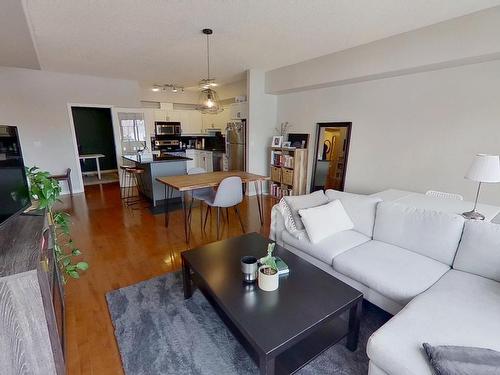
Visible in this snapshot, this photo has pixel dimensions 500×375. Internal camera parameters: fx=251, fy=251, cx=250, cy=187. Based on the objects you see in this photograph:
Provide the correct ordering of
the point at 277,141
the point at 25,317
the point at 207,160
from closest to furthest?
the point at 25,317 < the point at 277,141 < the point at 207,160

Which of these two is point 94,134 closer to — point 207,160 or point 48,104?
point 48,104

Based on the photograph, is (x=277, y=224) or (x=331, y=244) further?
(x=277, y=224)

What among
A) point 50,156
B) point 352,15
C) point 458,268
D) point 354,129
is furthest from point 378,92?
point 50,156

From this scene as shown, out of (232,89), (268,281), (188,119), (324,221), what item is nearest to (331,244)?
(324,221)

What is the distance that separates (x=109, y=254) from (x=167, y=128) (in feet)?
17.6

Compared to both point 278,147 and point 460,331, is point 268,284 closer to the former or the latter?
point 460,331

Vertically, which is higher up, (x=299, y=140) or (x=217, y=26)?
(x=217, y=26)

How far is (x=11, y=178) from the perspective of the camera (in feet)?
4.68

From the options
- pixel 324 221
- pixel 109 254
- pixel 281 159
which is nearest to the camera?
pixel 324 221

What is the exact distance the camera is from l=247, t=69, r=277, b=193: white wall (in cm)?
499

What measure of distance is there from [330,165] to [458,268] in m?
2.87

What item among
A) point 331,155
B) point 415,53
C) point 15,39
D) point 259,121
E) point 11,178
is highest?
point 15,39

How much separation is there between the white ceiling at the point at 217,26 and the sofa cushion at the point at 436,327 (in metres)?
2.52

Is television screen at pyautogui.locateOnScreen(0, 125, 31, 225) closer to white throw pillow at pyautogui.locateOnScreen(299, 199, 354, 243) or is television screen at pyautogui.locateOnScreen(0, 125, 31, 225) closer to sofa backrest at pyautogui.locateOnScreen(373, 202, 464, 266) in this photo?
white throw pillow at pyautogui.locateOnScreen(299, 199, 354, 243)
